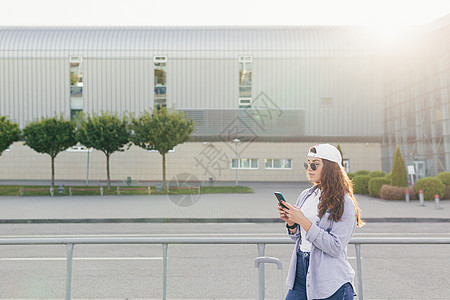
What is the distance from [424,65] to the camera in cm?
2939

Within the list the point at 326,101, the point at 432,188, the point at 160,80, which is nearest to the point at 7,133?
the point at 160,80

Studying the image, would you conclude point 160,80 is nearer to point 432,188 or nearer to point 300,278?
point 432,188

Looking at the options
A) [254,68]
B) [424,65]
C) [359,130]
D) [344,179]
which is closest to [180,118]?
[254,68]

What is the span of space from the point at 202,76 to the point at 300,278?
3086 cm

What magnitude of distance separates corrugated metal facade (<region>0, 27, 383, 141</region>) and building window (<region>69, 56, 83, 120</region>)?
370 millimetres

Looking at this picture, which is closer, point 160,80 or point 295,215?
point 295,215

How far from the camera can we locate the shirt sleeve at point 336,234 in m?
2.33

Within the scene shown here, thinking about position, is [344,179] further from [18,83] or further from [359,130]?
[18,83]

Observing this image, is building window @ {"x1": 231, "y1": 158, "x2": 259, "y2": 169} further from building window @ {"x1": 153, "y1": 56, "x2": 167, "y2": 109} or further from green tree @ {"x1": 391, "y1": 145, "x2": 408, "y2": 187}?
green tree @ {"x1": 391, "y1": 145, "x2": 408, "y2": 187}

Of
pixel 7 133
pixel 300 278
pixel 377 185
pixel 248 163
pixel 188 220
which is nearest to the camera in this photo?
pixel 300 278

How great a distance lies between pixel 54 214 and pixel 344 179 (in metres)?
13.4

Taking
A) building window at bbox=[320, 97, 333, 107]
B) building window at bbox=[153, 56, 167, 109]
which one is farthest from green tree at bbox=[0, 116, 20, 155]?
building window at bbox=[320, 97, 333, 107]

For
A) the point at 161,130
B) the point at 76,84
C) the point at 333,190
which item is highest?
Answer: the point at 76,84

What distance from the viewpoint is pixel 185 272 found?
233 inches
